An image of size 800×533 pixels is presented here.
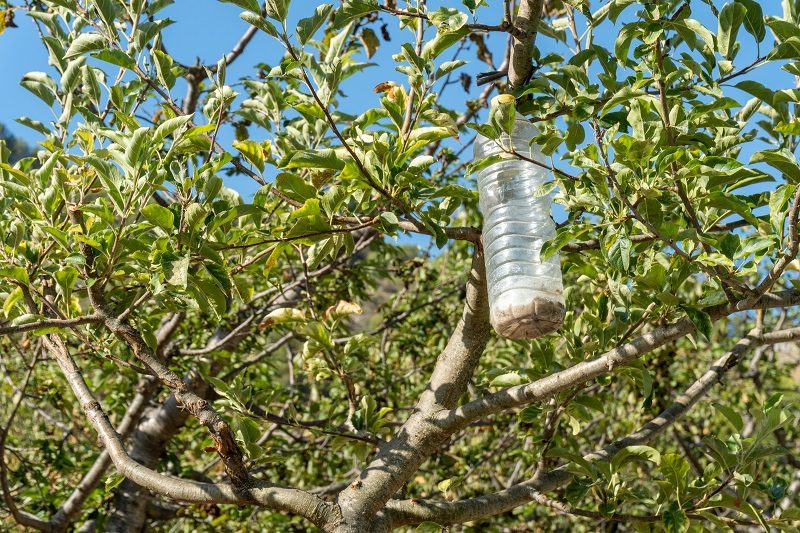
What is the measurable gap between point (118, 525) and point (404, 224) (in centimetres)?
278

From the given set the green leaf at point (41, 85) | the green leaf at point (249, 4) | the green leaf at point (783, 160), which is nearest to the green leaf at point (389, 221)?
the green leaf at point (249, 4)

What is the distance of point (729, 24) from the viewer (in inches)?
74.9

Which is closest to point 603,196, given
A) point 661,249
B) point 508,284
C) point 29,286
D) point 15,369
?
point 508,284

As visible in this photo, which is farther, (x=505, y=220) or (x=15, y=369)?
(x=15, y=369)

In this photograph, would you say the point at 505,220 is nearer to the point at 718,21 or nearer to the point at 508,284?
the point at 508,284

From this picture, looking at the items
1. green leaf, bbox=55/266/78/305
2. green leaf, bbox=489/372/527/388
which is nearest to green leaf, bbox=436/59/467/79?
green leaf, bbox=489/372/527/388

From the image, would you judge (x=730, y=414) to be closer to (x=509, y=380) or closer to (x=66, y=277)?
(x=509, y=380)

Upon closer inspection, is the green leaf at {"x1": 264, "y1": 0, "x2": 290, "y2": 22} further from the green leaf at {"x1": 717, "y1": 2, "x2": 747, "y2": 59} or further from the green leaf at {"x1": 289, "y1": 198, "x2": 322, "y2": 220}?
the green leaf at {"x1": 717, "y1": 2, "x2": 747, "y2": 59}

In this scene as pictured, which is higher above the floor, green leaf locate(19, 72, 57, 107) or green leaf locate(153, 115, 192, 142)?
green leaf locate(19, 72, 57, 107)

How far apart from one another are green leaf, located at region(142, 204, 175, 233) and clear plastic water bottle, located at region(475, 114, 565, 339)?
0.84m

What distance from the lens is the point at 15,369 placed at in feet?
21.3

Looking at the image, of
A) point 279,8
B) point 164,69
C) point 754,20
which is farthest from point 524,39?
point 164,69

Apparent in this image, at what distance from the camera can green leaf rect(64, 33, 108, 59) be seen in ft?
7.65

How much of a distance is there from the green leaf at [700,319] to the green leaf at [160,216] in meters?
1.30
